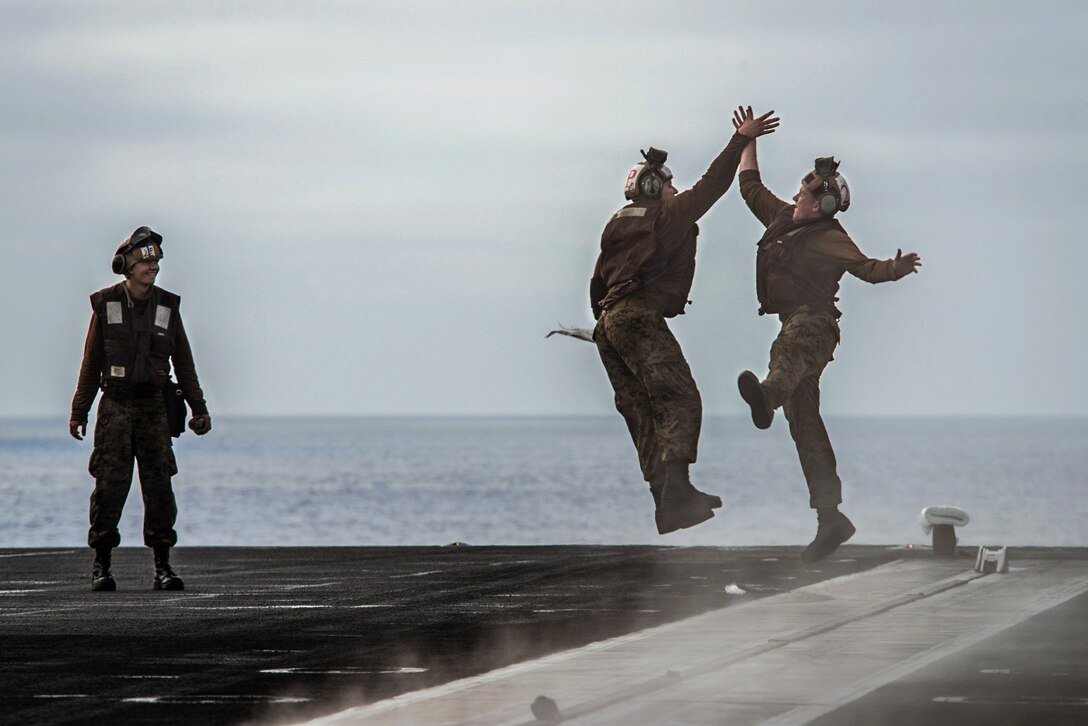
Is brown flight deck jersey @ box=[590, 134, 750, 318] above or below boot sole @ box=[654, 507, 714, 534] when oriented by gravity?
above

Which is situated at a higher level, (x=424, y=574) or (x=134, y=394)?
(x=134, y=394)

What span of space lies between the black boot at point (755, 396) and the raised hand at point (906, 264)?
37.7 inches

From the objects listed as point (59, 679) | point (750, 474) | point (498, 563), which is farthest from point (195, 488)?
point (59, 679)

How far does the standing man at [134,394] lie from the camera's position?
17547 mm

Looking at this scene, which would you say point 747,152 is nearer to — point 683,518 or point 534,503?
point 683,518

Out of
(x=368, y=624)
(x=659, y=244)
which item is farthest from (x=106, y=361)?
(x=659, y=244)

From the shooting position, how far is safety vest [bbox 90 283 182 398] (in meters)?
17.5

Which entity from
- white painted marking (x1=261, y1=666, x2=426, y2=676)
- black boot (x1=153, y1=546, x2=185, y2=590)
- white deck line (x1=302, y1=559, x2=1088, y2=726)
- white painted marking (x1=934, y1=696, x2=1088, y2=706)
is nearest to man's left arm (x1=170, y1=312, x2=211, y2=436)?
black boot (x1=153, y1=546, x2=185, y2=590)

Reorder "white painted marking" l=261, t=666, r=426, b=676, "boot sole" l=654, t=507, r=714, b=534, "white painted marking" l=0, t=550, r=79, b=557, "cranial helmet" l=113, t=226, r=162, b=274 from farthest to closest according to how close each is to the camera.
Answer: "white painted marking" l=0, t=550, r=79, b=557 < "cranial helmet" l=113, t=226, r=162, b=274 < "white painted marking" l=261, t=666, r=426, b=676 < "boot sole" l=654, t=507, r=714, b=534

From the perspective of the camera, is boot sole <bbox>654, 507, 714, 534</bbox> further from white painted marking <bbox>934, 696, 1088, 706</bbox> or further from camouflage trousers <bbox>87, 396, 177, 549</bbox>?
camouflage trousers <bbox>87, 396, 177, 549</bbox>

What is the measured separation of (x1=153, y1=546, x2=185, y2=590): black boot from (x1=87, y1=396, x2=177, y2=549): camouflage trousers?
0.29ft

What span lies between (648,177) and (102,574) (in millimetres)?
8755

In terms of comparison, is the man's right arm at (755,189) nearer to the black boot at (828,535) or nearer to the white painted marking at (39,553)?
the black boot at (828,535)

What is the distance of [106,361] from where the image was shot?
57.9ft
